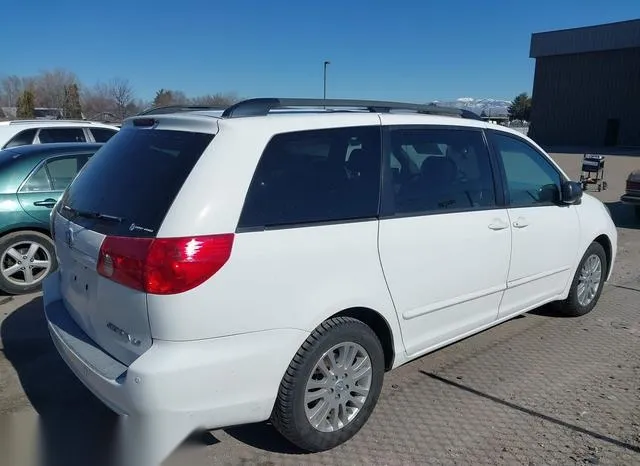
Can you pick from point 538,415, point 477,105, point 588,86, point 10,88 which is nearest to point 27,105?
point 10,88

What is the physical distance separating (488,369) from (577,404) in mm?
650

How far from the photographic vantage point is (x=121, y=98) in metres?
45.2

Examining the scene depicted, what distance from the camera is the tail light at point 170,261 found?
92.7 inches

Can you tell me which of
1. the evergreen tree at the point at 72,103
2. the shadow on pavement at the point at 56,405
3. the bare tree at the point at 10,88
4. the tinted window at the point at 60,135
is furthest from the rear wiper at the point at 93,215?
the bare tree at the point at 10,88

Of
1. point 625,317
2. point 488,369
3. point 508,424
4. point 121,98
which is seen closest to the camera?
point 508,424

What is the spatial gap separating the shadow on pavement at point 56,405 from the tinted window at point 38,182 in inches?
59.0

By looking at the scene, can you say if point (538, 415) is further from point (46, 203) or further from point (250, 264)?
A: point (46, 203)

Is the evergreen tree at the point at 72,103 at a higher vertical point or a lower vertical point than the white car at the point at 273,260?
higher

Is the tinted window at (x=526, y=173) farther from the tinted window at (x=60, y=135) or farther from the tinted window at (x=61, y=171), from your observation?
the tinted window at (x=60, y=135)

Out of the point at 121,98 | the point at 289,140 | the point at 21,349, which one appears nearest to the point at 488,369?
the point at 289,140

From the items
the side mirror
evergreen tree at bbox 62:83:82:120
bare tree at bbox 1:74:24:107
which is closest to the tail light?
the side mirror

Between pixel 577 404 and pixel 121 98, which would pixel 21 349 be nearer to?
pixel 577 404

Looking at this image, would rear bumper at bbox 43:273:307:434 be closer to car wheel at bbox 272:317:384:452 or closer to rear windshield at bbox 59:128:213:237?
car wheel at bbox 272:317:384:452

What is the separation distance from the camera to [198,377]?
239 centimetres
